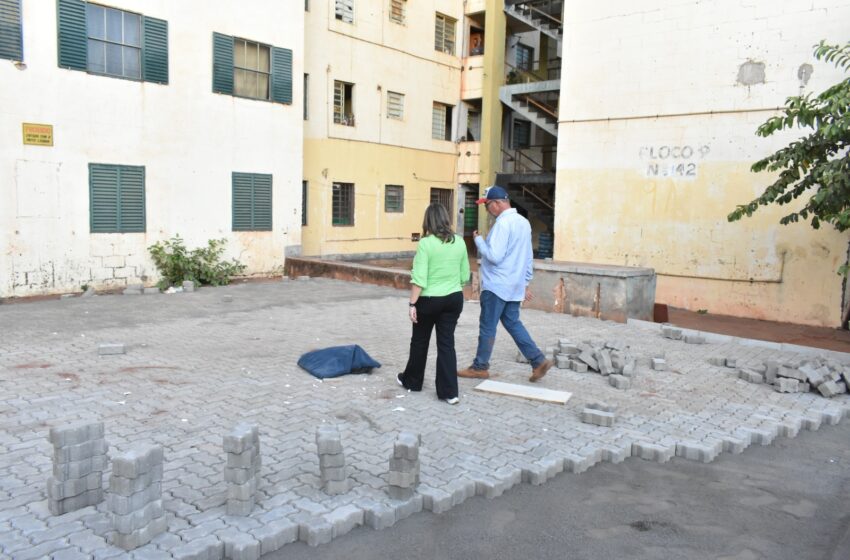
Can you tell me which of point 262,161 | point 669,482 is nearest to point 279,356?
point 669,482

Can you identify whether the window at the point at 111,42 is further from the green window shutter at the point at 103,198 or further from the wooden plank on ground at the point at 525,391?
the wooden plank on ground at the point at 525,391

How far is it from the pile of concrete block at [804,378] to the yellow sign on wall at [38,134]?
12435 millimetres

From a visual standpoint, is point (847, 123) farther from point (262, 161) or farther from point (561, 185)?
point (262, 161)

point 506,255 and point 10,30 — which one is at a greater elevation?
point 10,30

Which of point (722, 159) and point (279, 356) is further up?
point (722, 159)

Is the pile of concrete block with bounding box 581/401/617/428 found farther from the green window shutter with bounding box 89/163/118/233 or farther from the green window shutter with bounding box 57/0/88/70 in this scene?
the green window shutter with bounding box 57/0/88/70

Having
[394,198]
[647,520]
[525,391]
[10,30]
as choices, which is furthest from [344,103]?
[647,520]

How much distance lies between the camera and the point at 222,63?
15.1 m

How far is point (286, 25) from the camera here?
16391 mm

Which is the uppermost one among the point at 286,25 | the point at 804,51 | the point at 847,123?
the point at 286,25

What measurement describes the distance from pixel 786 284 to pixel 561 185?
5.32 m

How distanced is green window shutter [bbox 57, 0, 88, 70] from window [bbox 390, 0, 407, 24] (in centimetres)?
1039

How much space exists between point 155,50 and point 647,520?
13644mm

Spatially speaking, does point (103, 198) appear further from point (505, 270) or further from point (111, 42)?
point (505, 270)
